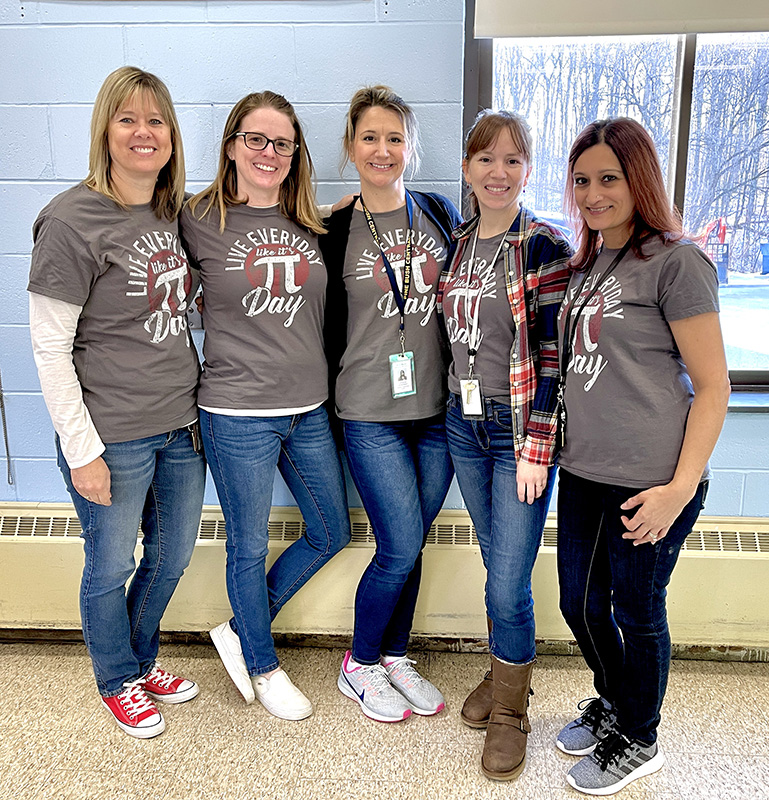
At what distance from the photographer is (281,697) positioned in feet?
6.57

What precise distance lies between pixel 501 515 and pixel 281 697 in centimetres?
89

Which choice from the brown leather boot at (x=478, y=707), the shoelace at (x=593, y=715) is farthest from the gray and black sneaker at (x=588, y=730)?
the brown leather boot at (x=478, y=707)

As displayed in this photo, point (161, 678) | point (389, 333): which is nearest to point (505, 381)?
point (389, 333)

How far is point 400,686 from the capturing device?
2.06 meters

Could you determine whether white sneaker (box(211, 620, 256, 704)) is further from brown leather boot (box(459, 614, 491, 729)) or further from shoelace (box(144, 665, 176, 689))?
brown leather boot (box(459, 614, 491, 729))

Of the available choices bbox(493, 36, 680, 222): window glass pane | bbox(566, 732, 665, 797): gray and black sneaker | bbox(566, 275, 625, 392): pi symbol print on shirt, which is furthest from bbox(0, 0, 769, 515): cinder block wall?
bbox(566, 732, 665, 797): gray and black sneaker

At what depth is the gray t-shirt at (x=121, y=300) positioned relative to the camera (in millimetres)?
1593

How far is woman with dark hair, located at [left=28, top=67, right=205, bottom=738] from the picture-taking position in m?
1.62

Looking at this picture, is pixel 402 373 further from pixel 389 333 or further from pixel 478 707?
pixel 478 707

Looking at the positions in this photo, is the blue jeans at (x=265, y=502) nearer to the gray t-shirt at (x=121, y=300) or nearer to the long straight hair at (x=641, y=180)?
the gray t-shirt at (x=121, y=300)

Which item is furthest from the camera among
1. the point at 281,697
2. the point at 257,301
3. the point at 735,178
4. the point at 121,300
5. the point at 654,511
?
the point at 735,178

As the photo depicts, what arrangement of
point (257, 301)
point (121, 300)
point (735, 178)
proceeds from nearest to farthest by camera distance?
point (121, 300) → point (257, 301) → point (735, 178)

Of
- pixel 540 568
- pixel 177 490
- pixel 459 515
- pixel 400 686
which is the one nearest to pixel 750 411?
pixel 540 568

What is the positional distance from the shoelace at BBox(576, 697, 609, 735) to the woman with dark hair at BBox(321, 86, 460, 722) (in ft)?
1.68
